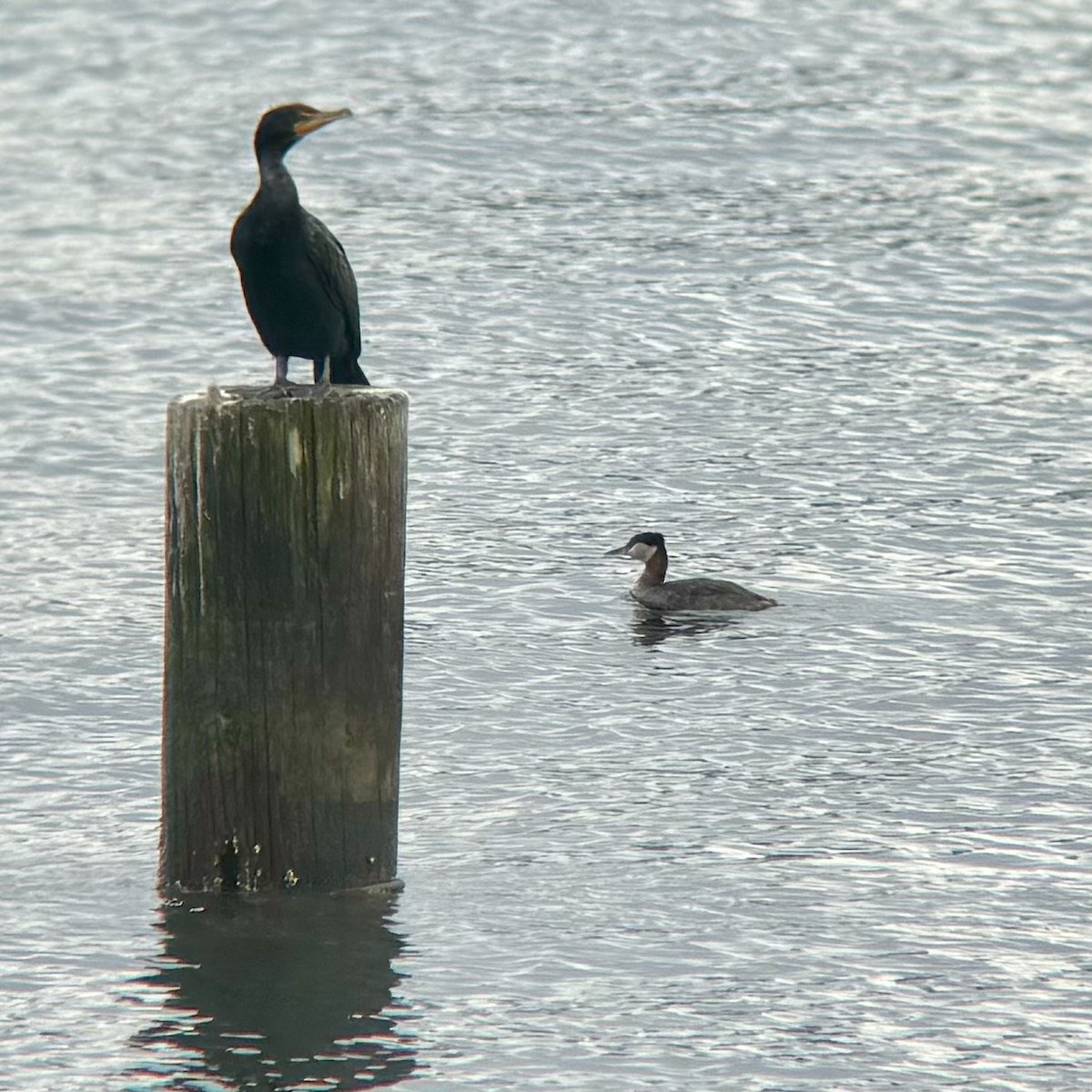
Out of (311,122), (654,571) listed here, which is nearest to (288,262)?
(311,122)

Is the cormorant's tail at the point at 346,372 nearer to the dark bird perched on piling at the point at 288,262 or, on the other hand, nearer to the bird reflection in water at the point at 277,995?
the dark bird perched on piling at the point at 288,262

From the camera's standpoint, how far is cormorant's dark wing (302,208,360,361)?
994 centimetres

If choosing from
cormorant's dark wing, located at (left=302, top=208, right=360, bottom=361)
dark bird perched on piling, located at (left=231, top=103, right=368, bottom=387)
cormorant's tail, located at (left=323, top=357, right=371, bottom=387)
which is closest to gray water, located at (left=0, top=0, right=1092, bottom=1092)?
cormorant's tail, located at (left=323, top=357, right=371, bottom=387)

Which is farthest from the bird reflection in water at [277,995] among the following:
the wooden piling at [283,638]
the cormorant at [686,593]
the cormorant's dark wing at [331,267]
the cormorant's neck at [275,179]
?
the cormorant at [686,593]

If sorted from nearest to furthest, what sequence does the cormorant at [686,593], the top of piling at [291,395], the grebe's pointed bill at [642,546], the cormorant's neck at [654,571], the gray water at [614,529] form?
the top of piling at [291,395] < the gray water at [614,529] < the cormorant at [686,593] < the cormorant's neck at [654,571] < the grebe's pointed bill at [642,546]

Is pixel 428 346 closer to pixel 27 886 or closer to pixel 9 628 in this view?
pixel 9 628

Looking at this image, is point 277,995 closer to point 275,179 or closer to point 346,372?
point 346,372

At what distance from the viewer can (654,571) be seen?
15.5 m

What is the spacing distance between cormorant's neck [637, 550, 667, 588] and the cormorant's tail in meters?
4.84

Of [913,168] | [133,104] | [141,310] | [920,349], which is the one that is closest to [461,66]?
[133,104]

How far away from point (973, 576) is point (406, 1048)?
775cm

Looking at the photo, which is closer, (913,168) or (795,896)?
(795,896)

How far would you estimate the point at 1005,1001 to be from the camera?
9.08 m

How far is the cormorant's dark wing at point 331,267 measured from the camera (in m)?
9.94
